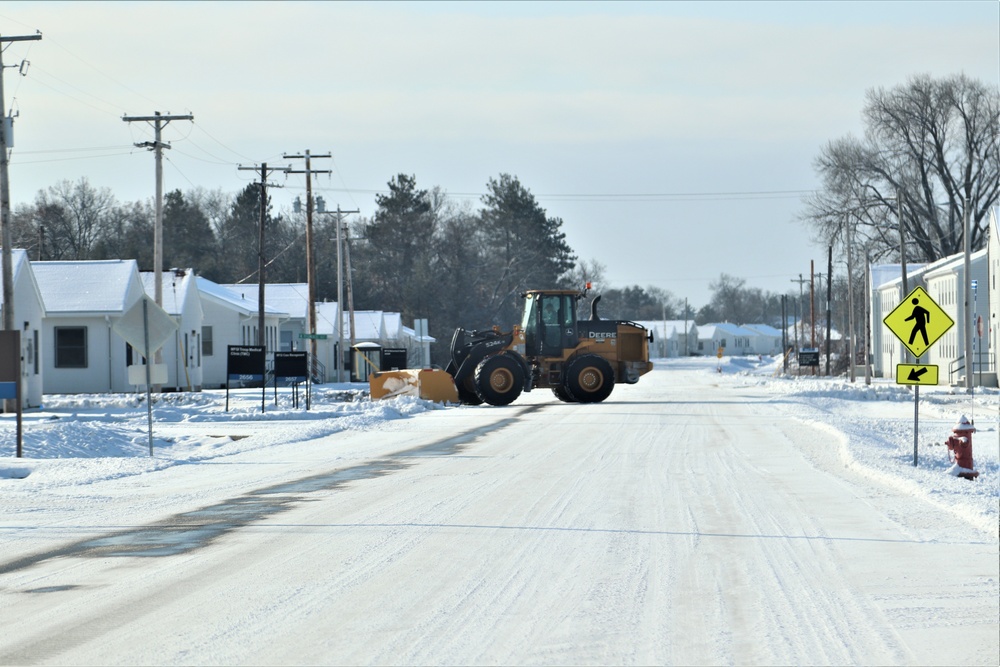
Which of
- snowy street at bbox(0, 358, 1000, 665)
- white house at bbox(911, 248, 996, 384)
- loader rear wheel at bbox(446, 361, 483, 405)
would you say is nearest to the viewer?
snowy street at bbox(0, 358, 1000, 665)

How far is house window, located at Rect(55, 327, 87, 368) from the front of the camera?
45.8 m

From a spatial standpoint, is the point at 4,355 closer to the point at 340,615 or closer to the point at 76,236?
the point at 340,615

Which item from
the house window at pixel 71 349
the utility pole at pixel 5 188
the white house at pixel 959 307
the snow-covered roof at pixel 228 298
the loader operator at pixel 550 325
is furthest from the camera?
the white house at pixel 959 307

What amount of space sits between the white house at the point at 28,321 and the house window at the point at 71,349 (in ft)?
22.0

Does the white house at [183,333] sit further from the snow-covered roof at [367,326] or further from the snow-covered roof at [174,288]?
the snow-covered roof at [367,326]

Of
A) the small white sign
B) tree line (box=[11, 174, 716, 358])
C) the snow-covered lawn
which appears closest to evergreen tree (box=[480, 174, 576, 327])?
tree line (box=[11, 174, 716, 358])

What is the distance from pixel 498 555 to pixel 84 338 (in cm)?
3911

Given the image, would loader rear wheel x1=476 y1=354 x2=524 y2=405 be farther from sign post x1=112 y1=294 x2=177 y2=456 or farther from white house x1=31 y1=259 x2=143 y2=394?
sign post x1=112 y1=294 x2=177 y2=456

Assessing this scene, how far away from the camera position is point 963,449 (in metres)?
17.7

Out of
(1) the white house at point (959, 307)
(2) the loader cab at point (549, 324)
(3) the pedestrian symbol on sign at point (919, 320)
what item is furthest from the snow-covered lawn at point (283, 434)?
(1) the white house at point (959, 307)

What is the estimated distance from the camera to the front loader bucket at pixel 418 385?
121 ft

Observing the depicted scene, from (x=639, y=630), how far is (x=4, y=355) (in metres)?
15.8

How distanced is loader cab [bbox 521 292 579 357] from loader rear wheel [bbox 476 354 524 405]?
1499 millimetres

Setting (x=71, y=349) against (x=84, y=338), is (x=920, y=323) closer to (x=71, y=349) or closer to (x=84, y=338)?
(x=84, y=338)
